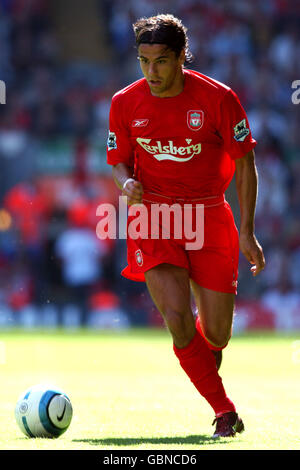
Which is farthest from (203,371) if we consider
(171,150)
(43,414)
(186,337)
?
(171,150)

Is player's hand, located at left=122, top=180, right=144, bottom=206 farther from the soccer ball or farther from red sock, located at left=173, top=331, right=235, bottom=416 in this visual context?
the soccer ball

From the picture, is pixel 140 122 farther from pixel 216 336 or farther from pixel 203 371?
pixel 203 371

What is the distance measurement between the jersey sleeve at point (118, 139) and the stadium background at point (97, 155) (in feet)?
25.5

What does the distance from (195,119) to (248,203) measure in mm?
610

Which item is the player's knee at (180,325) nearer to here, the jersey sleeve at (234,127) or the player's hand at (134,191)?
the player's hand at (134,191)

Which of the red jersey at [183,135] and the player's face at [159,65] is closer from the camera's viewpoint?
the player's face at [159,65]

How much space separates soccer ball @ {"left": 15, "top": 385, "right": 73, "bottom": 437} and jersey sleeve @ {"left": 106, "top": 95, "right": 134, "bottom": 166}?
153 cm

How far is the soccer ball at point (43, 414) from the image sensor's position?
5555mm

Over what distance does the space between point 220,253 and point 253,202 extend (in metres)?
0.42

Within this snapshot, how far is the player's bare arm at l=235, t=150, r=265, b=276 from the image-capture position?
5.90 m

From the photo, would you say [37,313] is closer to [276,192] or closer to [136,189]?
[276,192]

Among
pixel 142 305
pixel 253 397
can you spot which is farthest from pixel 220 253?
pixel 142 305

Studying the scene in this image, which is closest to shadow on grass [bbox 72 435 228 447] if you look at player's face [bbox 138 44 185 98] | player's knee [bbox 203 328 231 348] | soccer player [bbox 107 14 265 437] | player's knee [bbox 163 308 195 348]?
soccer player [bbox 107 14 265 437]

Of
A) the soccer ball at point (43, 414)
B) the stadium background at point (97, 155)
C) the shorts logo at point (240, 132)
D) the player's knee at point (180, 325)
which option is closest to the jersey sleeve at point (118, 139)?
the shorts logo at point (240, 132)
